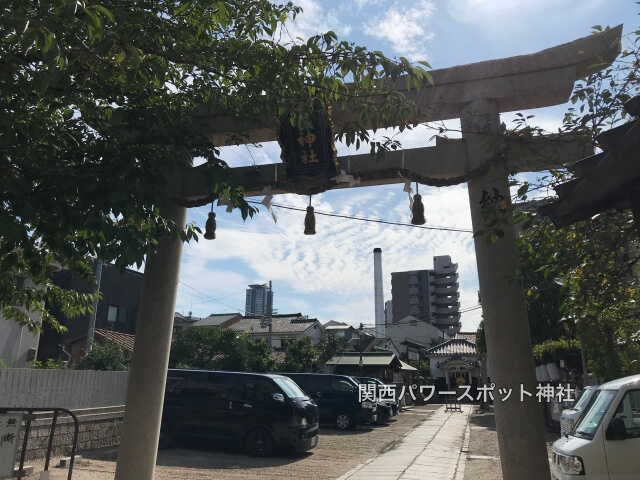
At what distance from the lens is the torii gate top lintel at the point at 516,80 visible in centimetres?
575

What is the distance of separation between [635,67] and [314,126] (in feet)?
10.8

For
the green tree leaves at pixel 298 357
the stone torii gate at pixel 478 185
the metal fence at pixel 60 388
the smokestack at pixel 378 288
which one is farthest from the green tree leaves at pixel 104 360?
the smokestack at pixel 378 288

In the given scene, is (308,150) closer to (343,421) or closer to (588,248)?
(588,248)

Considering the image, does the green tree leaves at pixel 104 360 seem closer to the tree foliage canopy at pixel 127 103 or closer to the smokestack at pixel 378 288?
the tree foliage canopy at pixel 127 103

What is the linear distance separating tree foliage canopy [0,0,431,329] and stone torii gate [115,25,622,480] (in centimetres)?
79

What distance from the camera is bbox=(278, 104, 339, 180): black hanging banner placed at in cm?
629

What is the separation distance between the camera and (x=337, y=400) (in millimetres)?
18375

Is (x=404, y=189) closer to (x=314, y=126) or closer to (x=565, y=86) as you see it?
(x=314, y=126)

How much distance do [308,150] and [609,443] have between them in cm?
482

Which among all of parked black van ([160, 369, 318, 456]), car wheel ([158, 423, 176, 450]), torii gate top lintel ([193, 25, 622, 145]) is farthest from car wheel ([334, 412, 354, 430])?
torii gate top lintel ([193, 25, 622, 145])

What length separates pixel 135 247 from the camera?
12.8ft

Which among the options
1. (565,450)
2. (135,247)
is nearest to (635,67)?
(565,450)

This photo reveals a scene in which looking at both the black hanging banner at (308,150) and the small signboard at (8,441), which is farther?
the black hanging banner at (308,150)

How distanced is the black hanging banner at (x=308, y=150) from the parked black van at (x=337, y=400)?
1304 centimetres
